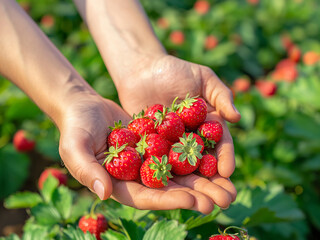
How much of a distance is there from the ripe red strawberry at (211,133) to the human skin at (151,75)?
3cm

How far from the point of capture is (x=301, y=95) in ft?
9.23

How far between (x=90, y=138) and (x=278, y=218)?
88cm

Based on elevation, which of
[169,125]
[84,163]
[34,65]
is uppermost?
[34,65]

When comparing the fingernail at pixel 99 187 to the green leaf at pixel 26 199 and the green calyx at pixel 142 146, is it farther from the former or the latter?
the green leaf at pixel 26 199

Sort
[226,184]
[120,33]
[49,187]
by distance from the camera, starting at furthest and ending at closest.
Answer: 1. [120,33]
2. [49,187]
3. [226,184]

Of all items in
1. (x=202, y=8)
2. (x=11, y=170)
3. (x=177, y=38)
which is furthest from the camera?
(x=202, y=8)

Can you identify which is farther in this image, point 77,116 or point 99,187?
point 77,116

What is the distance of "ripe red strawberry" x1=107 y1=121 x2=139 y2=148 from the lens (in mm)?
1544

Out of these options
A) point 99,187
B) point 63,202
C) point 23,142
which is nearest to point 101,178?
point 99,187

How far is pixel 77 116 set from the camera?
1580 millimetres

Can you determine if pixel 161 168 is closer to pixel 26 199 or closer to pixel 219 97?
pixel 219 97

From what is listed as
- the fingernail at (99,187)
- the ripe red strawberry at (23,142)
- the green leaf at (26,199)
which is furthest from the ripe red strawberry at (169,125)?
the ripe red strawberry at (23,142)

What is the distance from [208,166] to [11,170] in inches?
71.8

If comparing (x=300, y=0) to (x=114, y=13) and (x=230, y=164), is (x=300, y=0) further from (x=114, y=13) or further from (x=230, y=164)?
(x=230, y=164)
